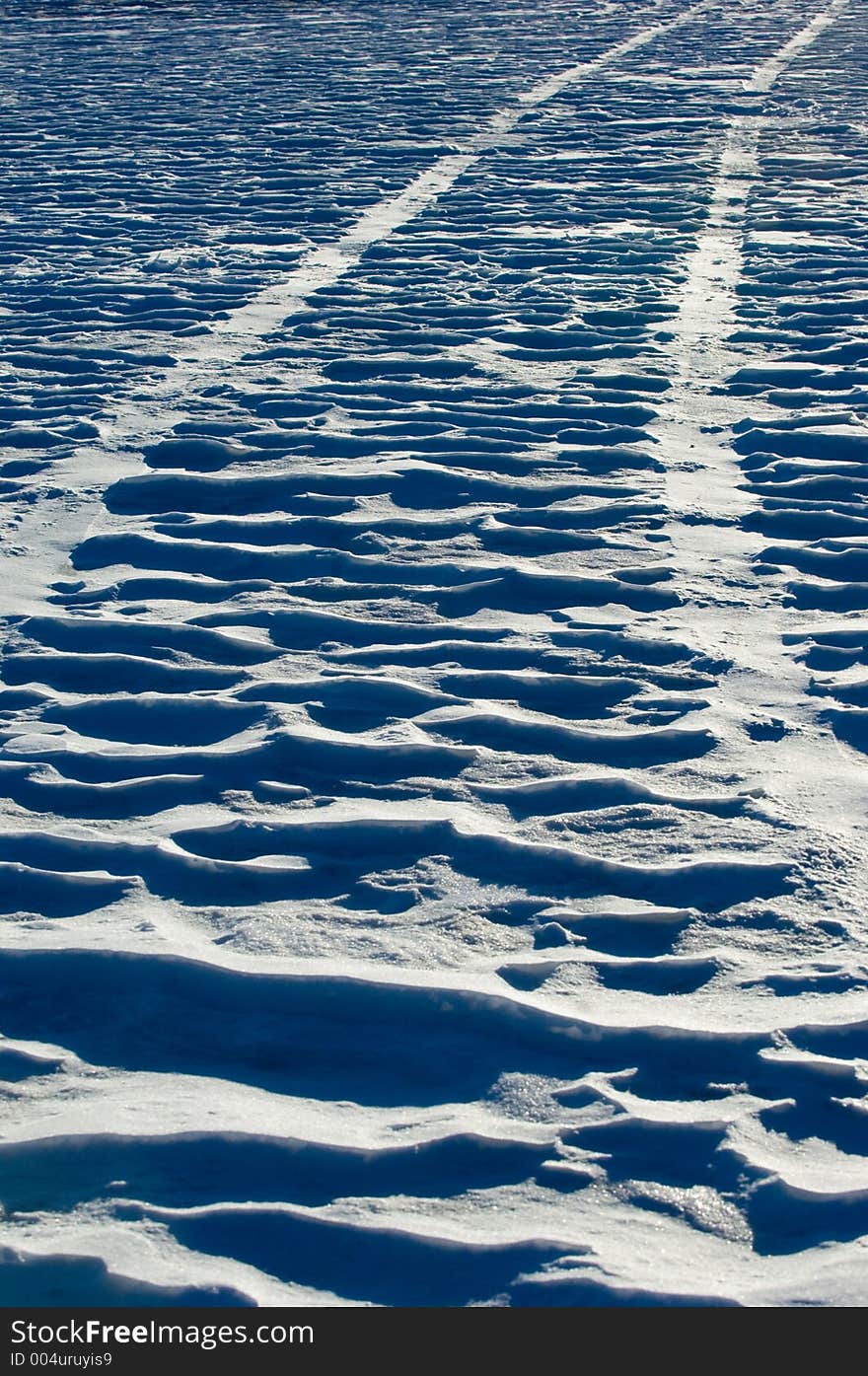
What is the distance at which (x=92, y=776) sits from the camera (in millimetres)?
3059

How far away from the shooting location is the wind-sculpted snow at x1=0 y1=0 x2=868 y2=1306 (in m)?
2.04

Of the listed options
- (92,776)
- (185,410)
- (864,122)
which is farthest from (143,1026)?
(864,122)

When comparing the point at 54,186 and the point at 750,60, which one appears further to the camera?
the point at 750,60

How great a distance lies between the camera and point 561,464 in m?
4.53

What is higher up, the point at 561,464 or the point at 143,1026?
the point at 561,464

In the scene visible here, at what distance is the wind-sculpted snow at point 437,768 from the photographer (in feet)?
6.69

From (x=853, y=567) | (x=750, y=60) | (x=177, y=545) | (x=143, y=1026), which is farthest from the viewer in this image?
(x=750, y=60)

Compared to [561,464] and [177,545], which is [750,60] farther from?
[177,545]

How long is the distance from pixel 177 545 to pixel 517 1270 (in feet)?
8.71

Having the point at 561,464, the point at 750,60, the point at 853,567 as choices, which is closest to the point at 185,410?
the point at 561,464

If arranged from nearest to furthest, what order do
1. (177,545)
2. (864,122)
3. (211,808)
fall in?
(211,808) < (177,545) < (864,122)

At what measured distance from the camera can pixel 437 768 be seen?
3.04 m

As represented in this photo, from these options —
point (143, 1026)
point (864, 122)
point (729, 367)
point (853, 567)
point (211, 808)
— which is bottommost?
point (143, 1026)

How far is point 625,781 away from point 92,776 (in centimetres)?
116
